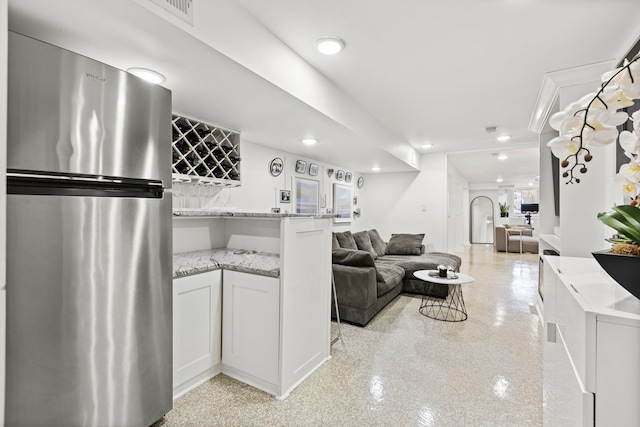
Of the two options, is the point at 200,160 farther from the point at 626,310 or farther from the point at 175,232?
the point at 626,310

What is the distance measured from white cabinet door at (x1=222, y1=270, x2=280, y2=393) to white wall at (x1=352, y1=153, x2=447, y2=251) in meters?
4.39

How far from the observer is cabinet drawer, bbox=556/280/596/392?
817 millimetres

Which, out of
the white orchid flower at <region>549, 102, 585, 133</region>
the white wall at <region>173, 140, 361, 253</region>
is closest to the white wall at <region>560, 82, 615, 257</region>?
the white orchid flower at <region>549, 102, 585, 133</region>

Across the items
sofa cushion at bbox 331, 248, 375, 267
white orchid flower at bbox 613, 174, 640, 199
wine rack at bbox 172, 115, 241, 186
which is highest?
wine rack at bbox 172, 115, 241, 186

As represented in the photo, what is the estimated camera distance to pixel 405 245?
220 inches

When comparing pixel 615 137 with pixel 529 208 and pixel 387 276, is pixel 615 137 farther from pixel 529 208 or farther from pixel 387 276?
pixel 529 208

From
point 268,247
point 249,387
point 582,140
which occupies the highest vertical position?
point 582,140

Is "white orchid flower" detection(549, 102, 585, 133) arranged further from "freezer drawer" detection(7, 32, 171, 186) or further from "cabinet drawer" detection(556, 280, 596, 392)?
"freezer drawer" detection(7, 32, 171, 186)

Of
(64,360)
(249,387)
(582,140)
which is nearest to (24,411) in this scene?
(64,360)

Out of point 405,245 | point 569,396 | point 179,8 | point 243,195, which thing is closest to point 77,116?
point 179,8

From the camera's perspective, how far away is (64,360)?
134 centimetres

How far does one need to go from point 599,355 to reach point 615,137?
22.3 inches

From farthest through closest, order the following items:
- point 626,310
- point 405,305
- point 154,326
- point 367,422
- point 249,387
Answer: point 405,305 → point 249,387 → point 367,422 → point 154,326 → point 626,310

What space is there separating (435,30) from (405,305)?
3.21 metres
